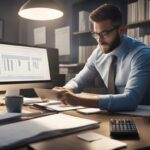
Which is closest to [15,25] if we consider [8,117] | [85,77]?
[85,77]

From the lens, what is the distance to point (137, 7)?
116 inches

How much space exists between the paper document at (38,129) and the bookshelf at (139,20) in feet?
7.01

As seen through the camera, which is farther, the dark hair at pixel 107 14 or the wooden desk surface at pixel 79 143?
the dark hair at pixel 107 14

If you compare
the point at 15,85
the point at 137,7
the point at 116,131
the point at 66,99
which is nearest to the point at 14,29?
the point at 137,7

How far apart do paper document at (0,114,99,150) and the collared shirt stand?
1.17ft

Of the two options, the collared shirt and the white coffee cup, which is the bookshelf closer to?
the collared shirt

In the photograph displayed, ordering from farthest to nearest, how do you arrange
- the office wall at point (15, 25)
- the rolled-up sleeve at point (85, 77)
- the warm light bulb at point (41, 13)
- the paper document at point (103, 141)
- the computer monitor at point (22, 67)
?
the office wall at point (15, 25)
the warm light bulb at point (41, 13)
the rolled-up sleeve at point (85, 77)
the computer monitor at point (22, 67)
the paper document at point (103, 141)

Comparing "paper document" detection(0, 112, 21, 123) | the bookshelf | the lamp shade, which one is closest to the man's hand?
"paper document" detection(0, 112, 21, 123)

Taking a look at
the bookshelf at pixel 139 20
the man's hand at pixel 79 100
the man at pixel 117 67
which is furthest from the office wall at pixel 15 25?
the man's hand at pixel 79 100

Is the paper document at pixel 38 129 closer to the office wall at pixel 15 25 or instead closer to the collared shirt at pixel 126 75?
the collared shirt at pixel 126 75

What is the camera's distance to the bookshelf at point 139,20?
9.49 ft

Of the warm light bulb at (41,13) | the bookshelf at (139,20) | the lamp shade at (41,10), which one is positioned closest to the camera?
the lamp shade at (41,10)

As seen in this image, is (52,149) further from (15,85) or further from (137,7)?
(137,7)

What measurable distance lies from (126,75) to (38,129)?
0.90 m
